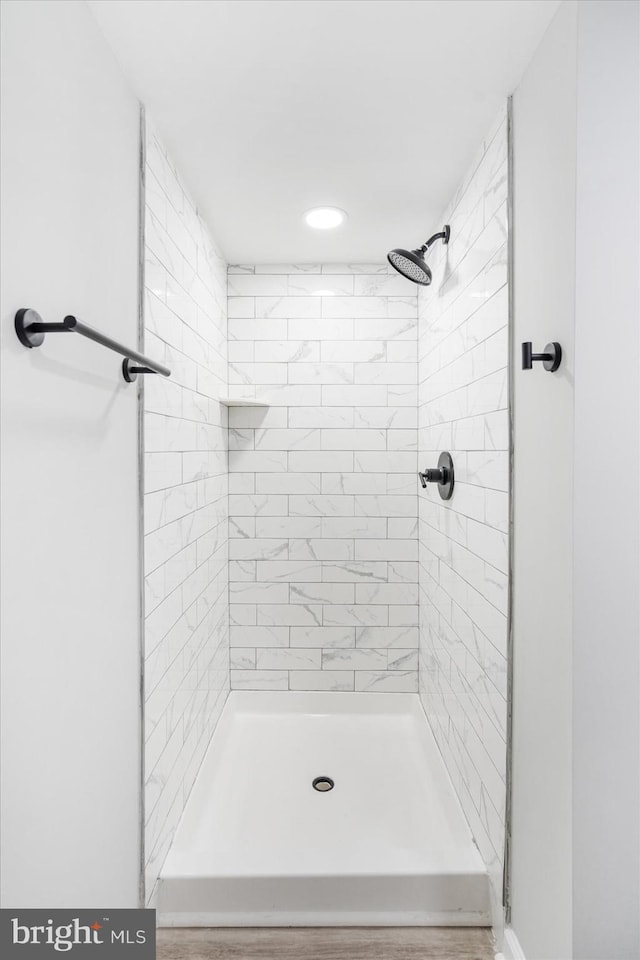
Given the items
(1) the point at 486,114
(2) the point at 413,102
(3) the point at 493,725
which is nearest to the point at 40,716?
(3) the point at 493,725

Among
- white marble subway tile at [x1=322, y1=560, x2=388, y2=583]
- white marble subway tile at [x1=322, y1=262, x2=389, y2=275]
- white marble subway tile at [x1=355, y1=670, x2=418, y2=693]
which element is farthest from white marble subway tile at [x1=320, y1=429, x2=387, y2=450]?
white marble subway tile at [x1=355, y1=670, x2=418, y2=693]

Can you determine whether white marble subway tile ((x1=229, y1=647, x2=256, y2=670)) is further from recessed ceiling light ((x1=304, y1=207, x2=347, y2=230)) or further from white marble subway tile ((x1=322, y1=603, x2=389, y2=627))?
recessed ceiling light ((x1=304, y1=207, x2=347, y2=230))

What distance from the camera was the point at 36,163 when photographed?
2.89 feet

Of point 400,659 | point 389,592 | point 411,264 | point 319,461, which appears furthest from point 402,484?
point 411,264

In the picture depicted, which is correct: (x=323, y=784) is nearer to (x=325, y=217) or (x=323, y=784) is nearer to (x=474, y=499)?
(x=474, y=499)

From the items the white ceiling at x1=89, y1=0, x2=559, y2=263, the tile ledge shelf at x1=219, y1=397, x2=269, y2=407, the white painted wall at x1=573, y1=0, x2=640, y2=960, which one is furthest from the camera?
the tile ledge shelf at x1=219, y1=397, x2=269, y2=407

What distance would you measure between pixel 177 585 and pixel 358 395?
54.3 inches

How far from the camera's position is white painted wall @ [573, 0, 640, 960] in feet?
3.28

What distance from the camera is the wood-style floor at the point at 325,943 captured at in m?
1.43

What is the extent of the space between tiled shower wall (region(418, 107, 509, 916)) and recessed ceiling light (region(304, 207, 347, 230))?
429mm

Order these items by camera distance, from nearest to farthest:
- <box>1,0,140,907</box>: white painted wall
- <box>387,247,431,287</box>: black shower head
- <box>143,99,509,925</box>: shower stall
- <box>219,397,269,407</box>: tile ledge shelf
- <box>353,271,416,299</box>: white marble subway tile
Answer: <box>1,0,140,907</box>: white painted wall
<box>143,99,509,925</box>: shower stall
<box>387,247,431,287</box>: black shower head
<box>219,397,269,407</box>: tile ledge shelf
<box>353,271,416,299</box>: white marble subway tile

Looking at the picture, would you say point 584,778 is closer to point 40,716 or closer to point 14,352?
point 40,716

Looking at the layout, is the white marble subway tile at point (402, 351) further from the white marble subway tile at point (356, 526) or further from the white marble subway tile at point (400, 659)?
the white marble subway tile at point (400, 659)

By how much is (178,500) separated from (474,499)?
3.19 feet
